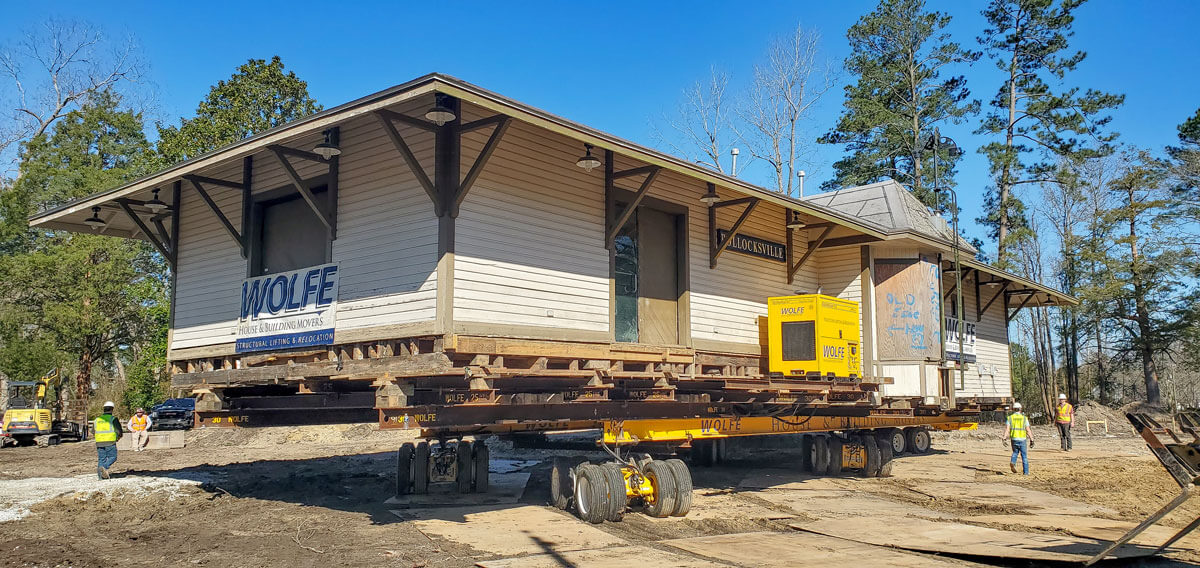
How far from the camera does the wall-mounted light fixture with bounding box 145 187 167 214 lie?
13987 millimetres

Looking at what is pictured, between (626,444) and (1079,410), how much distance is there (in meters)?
31.8

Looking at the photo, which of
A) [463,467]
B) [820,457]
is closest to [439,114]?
[463,467]

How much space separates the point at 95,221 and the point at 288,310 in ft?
17.5

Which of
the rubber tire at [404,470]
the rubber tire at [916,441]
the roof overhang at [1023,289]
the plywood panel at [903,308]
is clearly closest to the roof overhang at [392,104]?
the plywood panel at [903,308]

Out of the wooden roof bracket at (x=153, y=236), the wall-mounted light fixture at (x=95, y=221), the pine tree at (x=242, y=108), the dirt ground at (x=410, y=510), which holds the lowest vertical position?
the dirt ground at (x=410, y=510)

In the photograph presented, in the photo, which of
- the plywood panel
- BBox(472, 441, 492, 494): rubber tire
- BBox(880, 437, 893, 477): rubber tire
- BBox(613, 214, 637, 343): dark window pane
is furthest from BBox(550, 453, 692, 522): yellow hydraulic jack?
BBox(880, 437, 893, 477): rubber tire

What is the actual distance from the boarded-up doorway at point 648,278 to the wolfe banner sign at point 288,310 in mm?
4032

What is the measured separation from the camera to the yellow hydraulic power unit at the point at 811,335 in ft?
47.4

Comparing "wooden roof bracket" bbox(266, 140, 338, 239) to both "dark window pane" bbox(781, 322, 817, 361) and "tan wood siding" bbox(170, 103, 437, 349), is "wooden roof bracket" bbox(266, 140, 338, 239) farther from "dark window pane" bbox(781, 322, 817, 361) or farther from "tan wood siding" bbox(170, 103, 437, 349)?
"dark window pane" bbox(781, 322, 817, 361)

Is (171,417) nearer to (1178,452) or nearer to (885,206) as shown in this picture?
(885,206)

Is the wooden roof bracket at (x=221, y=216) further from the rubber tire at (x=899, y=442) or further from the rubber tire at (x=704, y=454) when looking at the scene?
the rubber tire at (x=899, y=442)

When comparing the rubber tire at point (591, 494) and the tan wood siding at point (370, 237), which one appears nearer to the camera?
the tan wood siding at point (370, 237)

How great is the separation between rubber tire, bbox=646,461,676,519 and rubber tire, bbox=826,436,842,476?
308 inches

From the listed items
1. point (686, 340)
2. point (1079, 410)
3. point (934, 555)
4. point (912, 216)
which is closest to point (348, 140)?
point (686, 340)
